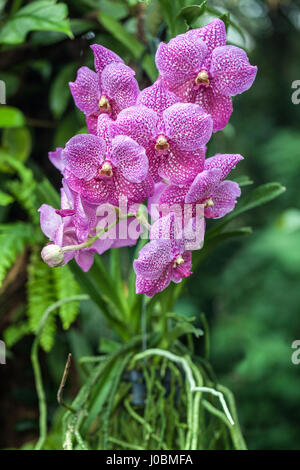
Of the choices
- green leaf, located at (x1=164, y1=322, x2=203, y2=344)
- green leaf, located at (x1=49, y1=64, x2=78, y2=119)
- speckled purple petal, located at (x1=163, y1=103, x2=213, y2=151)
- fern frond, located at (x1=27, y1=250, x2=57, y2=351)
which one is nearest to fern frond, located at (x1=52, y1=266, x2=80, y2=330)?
fern frond, located at (x1=27, y1=250, x2=57, y2=351)

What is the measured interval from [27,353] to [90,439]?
297mm

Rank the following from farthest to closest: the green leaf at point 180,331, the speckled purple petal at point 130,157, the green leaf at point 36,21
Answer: the green leaf at point 36,21, the green leaf at point 180,331, the speckled purple petal at point 130,157

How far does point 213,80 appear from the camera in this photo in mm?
383

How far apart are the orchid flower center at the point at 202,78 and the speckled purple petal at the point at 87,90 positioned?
0.28ft

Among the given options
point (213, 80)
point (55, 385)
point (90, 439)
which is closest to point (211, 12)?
point (213, 80)

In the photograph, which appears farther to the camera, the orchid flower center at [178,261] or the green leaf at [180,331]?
the green leaf at [180,331]

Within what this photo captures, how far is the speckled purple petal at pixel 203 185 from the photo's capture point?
0.36m

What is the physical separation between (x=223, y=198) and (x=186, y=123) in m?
0.08

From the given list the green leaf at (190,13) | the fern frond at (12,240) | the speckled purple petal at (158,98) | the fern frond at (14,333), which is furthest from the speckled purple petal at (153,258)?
the fern frond at (14,333)

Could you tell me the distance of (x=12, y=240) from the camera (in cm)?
68

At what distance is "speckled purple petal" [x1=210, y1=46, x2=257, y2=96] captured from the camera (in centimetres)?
38

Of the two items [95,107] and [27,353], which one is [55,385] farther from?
[95,107]

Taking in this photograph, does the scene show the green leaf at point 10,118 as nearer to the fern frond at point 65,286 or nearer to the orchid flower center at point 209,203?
the fern frond at point 65,286

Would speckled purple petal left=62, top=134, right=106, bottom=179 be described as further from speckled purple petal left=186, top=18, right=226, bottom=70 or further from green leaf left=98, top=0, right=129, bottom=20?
green leaf left=98, top=0, right=129, bottom=20
